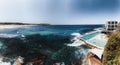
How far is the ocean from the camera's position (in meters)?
9.35

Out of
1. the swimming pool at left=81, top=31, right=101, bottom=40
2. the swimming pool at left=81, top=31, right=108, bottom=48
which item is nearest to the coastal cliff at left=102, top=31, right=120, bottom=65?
the swimming pool at left=81, top=31, right=108, bottom=48

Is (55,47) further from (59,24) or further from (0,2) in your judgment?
(0,2)

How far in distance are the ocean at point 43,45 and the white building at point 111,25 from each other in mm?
254

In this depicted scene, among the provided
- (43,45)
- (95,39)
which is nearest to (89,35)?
(95,39)

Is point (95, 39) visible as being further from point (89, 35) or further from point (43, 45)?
point (43, 45)

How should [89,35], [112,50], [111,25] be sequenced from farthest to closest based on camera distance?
[89,35], [111,25], [112,50]

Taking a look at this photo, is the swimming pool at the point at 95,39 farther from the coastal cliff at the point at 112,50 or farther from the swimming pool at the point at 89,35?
the coastal cliff at the point at 112,50

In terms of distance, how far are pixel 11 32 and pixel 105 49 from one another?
8.38 feet

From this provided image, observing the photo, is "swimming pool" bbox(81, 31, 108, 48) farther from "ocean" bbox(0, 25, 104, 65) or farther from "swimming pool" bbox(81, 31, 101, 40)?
"ocean" bbox(0, 25, 104, 65)

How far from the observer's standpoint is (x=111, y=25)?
31.2 ft

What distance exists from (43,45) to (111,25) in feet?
5.76

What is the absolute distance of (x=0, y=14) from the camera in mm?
9914

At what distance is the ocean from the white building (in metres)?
0.25

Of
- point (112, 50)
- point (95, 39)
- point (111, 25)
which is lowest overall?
point (112, 50)
